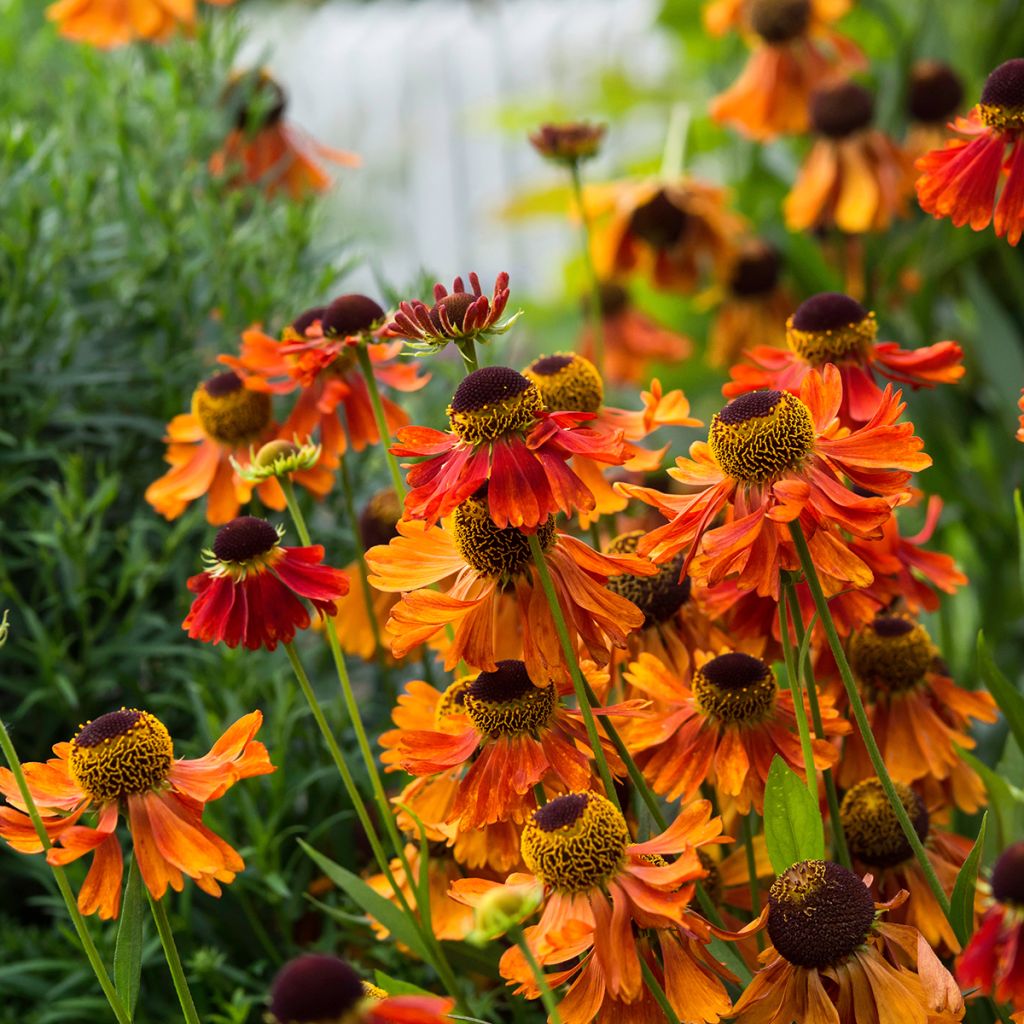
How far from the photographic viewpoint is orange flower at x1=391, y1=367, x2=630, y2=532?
23.0 inches

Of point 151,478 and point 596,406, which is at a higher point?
point 596,406

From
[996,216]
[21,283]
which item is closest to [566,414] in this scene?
[996,216]

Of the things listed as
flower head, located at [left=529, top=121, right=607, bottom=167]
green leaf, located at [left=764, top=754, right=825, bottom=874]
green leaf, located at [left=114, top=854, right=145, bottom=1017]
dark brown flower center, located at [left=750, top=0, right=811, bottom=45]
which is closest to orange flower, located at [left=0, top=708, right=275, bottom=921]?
green leaf, located at [left=114, top=854, right=145, bottom=1017]

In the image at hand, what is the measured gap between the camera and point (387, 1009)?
43 cm

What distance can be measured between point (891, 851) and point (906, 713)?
3.6 inches

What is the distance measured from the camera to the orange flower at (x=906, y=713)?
797mm

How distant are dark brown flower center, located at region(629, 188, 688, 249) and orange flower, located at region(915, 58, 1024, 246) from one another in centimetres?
94

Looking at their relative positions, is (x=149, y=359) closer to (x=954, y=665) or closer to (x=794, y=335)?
(x=794, y=335)

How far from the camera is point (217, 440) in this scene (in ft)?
3.11

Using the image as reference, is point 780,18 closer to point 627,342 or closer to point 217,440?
point 627,342

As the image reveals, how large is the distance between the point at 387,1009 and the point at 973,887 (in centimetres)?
32

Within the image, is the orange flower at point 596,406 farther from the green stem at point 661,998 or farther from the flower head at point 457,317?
the green stem at point 661,998

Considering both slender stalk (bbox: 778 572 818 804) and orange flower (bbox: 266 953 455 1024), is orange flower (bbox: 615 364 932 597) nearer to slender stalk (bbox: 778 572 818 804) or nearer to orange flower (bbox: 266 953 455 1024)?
slender stalk (bbox: 778 572 818 804)

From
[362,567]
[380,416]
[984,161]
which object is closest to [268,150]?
[362,567]
